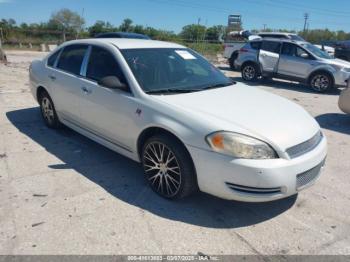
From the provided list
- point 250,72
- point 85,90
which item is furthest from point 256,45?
point 85,90

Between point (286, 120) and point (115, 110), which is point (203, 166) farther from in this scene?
point (115, 110)

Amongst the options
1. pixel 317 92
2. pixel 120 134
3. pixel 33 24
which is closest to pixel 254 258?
pixel 120 134

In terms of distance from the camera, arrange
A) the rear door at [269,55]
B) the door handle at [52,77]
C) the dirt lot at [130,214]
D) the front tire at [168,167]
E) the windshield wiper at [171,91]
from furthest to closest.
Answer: the rear door at [269,55] < the door handle at [52,77] < the windshield wiper at [171,91] < the front tire at [168,167] < the dirt lot at [130,214]

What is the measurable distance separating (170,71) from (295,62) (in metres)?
8.69

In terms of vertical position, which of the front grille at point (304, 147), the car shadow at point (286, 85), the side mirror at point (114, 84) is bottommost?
the car shadow at point (286, 85)

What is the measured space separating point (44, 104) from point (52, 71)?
2.31 ft

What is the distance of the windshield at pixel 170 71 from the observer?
3.86 m

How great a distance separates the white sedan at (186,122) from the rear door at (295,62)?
7759 mm

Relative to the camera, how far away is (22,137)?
5383 millimetres

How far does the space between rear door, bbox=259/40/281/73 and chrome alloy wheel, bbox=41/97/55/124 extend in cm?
878

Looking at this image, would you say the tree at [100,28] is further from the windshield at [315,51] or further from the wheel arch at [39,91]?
the wheel arch at [39,91]

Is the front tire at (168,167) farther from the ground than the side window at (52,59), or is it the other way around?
the side window at (52,59)

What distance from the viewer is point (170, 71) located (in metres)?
4.12

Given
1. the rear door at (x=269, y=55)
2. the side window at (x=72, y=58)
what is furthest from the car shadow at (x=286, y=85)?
the side window at (x=72, y=58)
